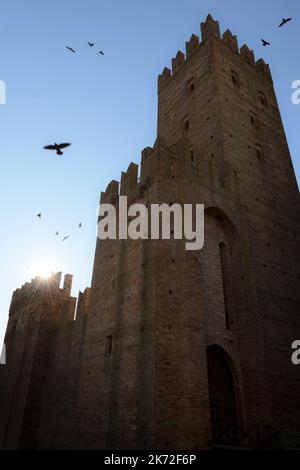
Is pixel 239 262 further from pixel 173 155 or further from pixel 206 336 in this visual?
pixel 173 155

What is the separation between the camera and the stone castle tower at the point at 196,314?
855 centimetres

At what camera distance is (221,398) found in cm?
968

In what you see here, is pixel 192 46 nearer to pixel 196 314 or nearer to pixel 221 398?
pixel 196 314

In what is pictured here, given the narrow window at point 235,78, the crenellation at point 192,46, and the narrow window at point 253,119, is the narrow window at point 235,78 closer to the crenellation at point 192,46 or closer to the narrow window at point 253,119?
the narrow window at point 253,119

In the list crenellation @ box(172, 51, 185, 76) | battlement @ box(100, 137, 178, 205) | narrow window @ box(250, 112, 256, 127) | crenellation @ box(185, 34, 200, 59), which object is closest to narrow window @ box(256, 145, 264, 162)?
narrow window @ box(250, 112, 256, 127)

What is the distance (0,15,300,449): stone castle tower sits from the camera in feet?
28.1

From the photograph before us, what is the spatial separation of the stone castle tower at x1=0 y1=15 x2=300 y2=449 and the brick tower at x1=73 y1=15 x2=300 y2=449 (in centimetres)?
4

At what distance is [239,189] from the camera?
13523 millimetres

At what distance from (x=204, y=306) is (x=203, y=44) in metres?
15.7

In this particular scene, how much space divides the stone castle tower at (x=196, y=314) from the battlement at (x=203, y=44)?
1742mm

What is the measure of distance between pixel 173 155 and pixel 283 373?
26.5ft

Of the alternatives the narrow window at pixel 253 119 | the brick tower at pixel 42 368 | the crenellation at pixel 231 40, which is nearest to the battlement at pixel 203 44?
the crenellation at pixel 231 40

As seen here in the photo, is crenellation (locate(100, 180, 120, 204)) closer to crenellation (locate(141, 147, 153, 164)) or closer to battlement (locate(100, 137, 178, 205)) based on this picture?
battlement (locate(100, 137, 178, 205))
